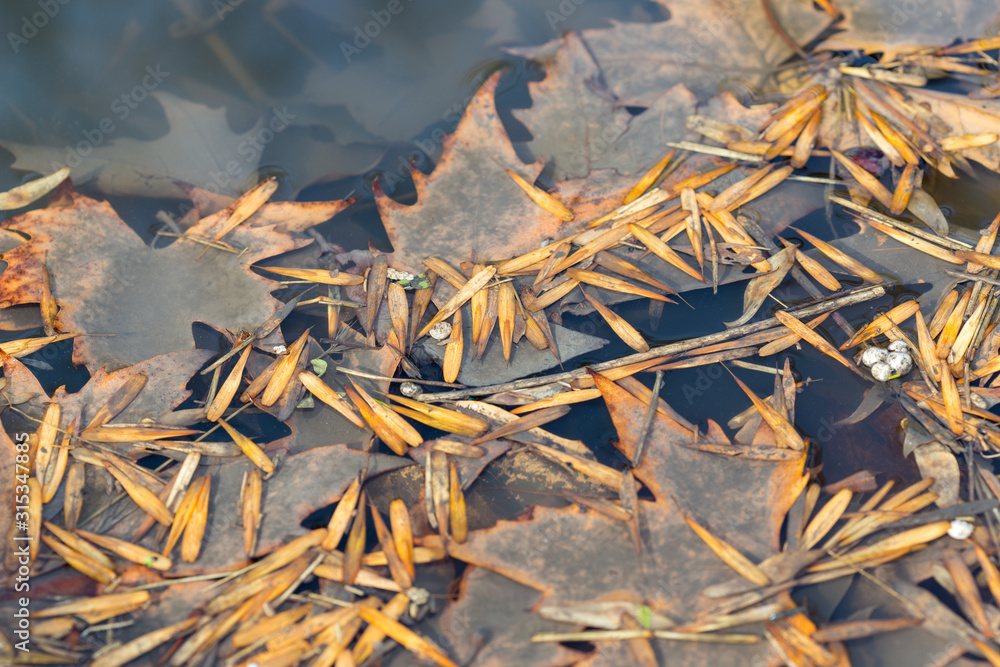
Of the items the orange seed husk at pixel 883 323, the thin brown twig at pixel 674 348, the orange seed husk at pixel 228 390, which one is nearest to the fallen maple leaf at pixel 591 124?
the thin brown twig at pixel 674 348

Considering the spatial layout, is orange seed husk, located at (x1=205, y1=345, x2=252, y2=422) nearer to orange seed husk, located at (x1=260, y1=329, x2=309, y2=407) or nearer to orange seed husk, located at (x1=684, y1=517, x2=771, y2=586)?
orange seed husk, located at (x1=260, y1=329, x2=309, y2=407)

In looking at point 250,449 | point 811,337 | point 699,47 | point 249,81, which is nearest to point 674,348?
point 811,337

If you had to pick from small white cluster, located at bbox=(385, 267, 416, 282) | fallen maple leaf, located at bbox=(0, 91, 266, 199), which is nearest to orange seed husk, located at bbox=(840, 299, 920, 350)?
small white cluster, located at bbox=(385, 267, 416, 282)

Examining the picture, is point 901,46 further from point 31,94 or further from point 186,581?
point 31,94

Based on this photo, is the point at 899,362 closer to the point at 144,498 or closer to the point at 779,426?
the point at 779,426

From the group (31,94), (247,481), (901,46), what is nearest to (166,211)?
(31,94)

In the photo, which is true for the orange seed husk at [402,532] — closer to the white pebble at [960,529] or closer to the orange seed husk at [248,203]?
the orange seed husk at [248,203]

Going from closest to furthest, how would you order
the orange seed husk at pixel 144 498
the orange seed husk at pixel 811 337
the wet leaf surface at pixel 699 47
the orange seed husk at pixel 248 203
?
1. the orange seed husk at pixel 144 498
2. the orange seed husk at pixel 811 337
3. the orange seed husk at pixel 248 203
4. the wet leaf surface at pixel 699 47
